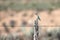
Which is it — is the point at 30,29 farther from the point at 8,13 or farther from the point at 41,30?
the point at 8,13

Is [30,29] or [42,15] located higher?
[42,15]

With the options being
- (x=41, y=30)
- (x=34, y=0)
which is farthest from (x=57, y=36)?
(x=34, y=0)

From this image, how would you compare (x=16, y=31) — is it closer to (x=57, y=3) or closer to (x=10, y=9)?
(x=10, y=9)

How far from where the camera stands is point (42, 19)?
1819mm

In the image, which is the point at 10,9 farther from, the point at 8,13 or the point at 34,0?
the point at 34,0

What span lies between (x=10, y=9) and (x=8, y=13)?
5 centimetres

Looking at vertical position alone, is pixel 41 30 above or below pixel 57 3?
below

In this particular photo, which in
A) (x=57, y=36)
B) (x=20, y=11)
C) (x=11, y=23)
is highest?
(x=20, y=11)

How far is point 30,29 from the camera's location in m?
1.84

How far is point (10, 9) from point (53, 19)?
0.43 meters

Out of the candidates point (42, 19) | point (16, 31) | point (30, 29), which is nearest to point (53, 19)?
point (42, 19)

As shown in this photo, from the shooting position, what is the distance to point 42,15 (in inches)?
73.0

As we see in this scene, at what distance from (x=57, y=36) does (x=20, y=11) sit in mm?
424

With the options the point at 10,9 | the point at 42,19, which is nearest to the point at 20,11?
the point at 10,9
